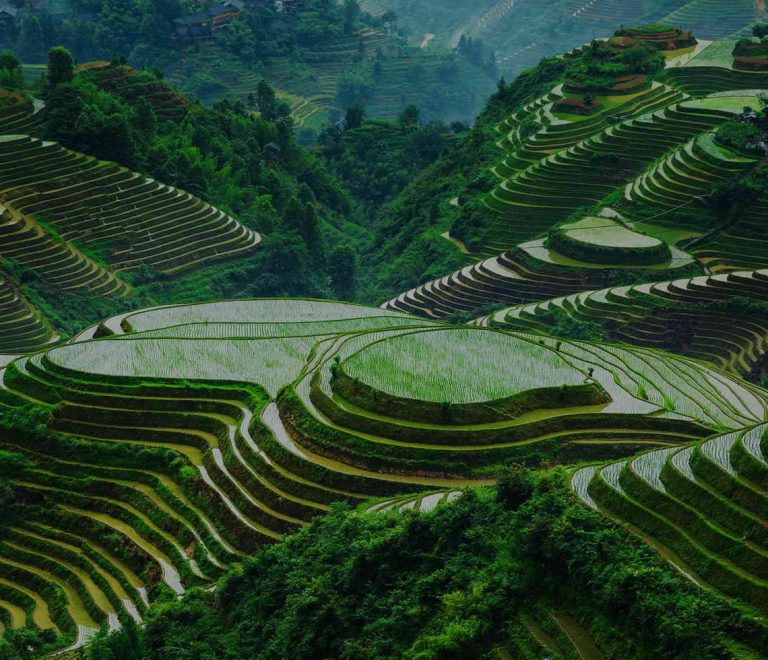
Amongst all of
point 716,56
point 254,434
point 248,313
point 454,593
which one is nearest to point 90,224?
point 248,313

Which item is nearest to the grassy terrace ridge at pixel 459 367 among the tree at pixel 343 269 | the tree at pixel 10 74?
the tree at pixel 343 269

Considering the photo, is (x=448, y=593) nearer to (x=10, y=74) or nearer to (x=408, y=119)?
(x=10, y=74)

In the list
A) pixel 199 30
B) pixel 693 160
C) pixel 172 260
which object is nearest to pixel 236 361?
pixel 172 260

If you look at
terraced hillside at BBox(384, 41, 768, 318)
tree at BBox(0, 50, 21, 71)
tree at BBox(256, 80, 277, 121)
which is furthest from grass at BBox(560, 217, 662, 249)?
tree at BBox(256, 80, 277, 121)

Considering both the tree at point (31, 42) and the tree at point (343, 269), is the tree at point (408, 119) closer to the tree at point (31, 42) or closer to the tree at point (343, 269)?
the tree at point (343, 269)

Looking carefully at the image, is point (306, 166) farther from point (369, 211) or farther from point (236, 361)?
point (236, 361)
